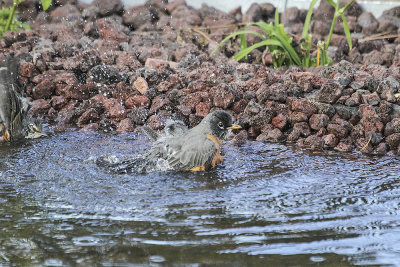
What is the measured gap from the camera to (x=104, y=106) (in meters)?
6.36

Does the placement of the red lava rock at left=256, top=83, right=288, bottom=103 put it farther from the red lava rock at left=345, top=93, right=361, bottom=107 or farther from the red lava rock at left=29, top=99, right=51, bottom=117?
the red lava rock at left=29, top=99, right=51, bottom=117

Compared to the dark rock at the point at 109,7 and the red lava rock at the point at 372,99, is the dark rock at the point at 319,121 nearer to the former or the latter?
the red lava rock at the point at 372,99

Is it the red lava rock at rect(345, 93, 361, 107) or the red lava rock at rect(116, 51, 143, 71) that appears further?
the red lava rock at rect(116, 51, 143, 71)

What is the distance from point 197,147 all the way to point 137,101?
1.54 metres

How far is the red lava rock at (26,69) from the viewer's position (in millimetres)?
6855

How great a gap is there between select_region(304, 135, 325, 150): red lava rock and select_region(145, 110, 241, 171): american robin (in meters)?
0.76

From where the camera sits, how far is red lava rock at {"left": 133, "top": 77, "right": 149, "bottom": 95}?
6.39 m

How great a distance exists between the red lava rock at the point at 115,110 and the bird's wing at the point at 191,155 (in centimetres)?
139

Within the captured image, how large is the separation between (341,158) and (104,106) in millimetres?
2691

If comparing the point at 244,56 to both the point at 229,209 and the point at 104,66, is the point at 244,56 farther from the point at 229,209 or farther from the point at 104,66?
the point at 229,209

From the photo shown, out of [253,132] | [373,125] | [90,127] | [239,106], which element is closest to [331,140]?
[373,125]

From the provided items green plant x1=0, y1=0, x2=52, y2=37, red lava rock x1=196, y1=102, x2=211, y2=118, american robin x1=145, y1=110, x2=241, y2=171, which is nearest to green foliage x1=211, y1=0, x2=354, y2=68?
red lava rock x1=196, y1=102, x2=211, y2=118

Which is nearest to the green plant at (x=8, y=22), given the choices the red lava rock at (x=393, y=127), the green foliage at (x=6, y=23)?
the green foliage at (x=6, y=23)

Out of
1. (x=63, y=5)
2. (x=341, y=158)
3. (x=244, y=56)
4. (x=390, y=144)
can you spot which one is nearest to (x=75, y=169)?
(x=341, y=158)
